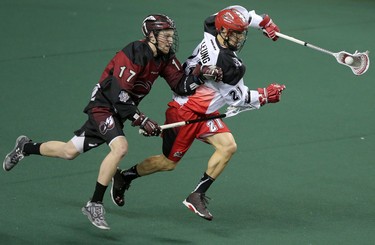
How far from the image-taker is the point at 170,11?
1275cm

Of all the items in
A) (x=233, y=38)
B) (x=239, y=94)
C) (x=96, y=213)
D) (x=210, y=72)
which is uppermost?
(x=233, y=38)

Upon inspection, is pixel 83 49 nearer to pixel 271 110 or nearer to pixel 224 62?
pixel 271 110

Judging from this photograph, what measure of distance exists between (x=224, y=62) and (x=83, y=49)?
453cm

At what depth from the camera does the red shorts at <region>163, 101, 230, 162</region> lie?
23.7ft

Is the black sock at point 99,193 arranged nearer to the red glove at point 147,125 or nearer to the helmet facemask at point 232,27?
the red glove at point 147,125

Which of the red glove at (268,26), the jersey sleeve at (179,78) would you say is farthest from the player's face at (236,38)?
the red glove at (268,26)

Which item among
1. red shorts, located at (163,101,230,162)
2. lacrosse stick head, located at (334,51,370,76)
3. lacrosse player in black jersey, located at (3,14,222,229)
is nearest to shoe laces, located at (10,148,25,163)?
lacrosse player in black jersey, located at (3,14,222,229)

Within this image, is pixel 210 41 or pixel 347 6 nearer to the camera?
pixel 210 41

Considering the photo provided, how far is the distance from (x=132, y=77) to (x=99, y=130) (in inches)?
18.1

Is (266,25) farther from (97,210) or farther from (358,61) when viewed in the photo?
(97,210)

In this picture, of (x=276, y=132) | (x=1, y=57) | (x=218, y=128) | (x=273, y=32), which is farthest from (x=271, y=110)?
(x=1, y=57)

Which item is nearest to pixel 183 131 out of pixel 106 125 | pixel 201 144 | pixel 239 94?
pixel 239 94

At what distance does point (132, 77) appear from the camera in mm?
6801

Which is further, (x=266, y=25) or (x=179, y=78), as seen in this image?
(x=266, y=25)
